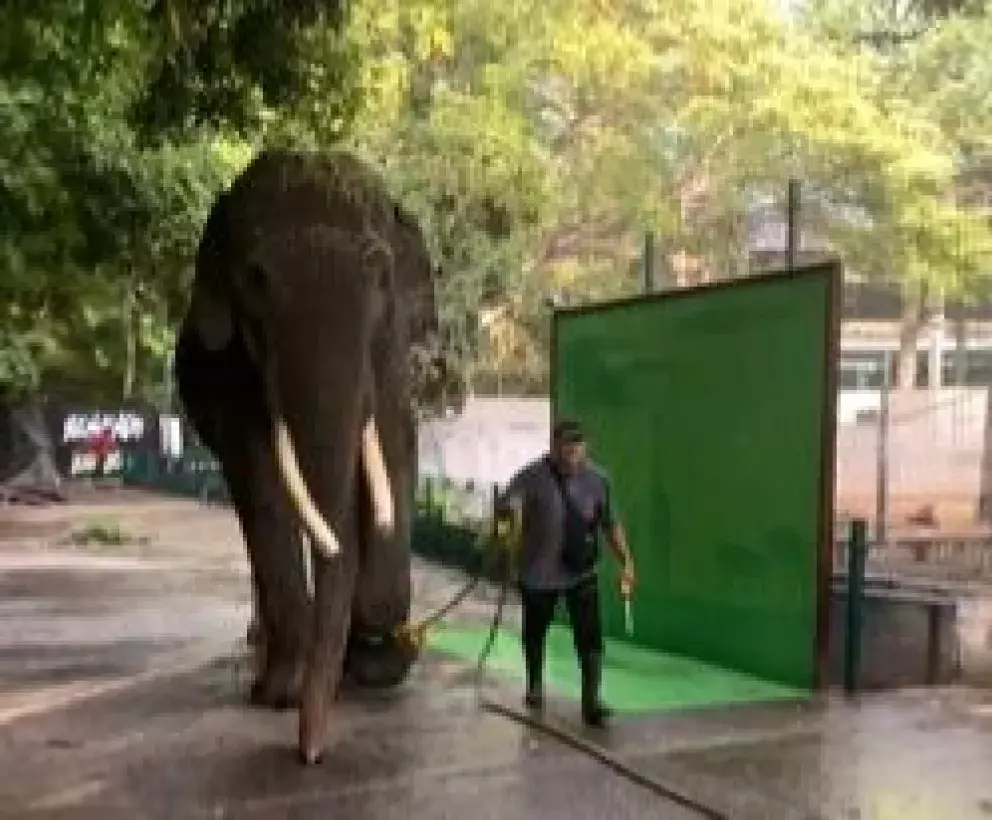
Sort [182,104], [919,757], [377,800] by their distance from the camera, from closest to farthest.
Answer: [377,800] < [919,757] < [182,104]

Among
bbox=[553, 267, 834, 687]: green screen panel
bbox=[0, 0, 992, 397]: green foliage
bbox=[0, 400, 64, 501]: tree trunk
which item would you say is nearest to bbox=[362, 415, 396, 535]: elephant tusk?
bbox=[553, 267, 834, 687]: green screen panel

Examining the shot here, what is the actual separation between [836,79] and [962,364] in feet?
36.0

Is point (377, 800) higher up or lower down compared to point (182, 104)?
lower down

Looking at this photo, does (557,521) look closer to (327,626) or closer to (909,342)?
(327,626)

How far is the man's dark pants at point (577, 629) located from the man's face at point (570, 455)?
61 cm

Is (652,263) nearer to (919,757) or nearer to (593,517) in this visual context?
(593,517)

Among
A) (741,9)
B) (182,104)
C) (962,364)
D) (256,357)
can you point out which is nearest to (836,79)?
(741,9)

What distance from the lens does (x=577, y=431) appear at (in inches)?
352

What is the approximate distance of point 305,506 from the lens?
7.04 metres

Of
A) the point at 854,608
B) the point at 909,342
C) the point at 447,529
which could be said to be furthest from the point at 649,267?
the point at 447,529

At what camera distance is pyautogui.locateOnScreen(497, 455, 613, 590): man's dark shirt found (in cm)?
887

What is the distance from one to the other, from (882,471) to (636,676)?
3.34 metres

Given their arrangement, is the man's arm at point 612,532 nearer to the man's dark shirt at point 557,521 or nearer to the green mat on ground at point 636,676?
the man's dark shirt at point 557,521

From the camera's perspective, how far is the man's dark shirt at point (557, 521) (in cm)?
887
